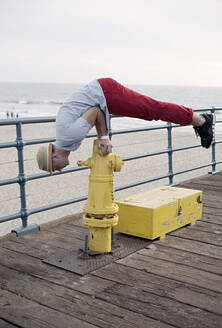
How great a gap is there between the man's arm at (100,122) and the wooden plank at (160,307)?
0.94 m

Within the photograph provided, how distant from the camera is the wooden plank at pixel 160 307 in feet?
7.75

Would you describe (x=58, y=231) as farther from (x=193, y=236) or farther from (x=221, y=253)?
(x=221, y=253)

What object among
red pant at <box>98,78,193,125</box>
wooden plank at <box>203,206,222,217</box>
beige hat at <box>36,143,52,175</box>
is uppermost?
red pant at <box>98,78,193,125</box>

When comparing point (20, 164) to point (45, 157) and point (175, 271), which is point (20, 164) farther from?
point (175, 271)

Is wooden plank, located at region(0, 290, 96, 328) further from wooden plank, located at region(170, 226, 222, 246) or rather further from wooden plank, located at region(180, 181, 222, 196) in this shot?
wooden plank, located at region(180, 181, 222, 196)

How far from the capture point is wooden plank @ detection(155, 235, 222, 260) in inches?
132

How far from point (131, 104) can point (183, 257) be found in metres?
1.18

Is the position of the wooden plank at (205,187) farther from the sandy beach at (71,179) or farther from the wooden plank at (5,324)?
the wooden plank at (5,324)

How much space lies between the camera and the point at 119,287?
2.77m

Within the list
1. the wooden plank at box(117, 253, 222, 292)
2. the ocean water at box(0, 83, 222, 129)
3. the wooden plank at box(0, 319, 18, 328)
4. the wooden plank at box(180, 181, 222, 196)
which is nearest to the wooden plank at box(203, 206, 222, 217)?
the wooden plank at box(180, 181, 222, 196)

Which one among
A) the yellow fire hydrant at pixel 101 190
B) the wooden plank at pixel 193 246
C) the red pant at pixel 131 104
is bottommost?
the wooden plank at pixel 193 246

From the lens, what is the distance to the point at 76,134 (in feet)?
9.75

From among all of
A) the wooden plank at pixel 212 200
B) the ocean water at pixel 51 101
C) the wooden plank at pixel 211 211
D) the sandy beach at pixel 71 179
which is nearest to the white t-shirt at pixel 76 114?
the wooden plank at pixel 211 211

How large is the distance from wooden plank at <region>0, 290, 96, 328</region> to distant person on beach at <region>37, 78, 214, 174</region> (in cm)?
93
